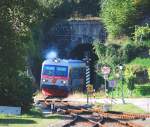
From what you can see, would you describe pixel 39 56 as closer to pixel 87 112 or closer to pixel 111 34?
pixel 111 34

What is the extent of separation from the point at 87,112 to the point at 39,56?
2921 cm

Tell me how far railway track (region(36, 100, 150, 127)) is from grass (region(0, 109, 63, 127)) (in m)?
1.05

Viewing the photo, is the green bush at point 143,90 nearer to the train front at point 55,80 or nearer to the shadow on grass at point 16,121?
the train front at point 55,80

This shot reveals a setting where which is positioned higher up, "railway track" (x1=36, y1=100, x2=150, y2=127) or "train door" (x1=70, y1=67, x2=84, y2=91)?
"train door" (x1=70, y1=67, x2=84, y2=91)

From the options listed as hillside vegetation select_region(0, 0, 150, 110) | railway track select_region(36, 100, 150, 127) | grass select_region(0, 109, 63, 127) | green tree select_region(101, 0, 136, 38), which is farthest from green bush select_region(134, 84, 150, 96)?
grass select_region(0, 109, 63, 127)

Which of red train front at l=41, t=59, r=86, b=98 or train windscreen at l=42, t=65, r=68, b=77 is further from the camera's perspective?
train windscreen at l=42, t=65, r=68, b=77

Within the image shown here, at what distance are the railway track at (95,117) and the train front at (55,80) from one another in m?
9.46

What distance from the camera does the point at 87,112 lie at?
3441cm

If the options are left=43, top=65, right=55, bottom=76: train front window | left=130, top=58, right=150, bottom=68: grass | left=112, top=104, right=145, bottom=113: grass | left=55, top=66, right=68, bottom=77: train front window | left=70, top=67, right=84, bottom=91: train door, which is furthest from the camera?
left=130, top=58, right=150, bottom=68: grass

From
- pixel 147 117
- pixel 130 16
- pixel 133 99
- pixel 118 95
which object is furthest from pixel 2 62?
pixel 130 16

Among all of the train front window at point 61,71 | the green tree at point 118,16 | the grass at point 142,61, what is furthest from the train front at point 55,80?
the green tree at point 118,16

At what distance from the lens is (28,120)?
2992 centimetres

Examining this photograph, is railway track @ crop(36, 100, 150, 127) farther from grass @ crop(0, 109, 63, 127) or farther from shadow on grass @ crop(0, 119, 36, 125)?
shadow on grass @ crop(0, 119, 36, 125)

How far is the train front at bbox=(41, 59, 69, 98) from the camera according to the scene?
4788 cm
